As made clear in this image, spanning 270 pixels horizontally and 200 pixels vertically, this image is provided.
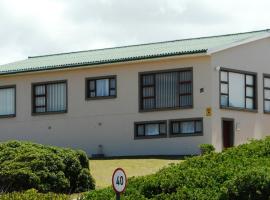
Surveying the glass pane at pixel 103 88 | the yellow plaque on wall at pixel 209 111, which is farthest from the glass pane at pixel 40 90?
the yellow plaque on wall at pixel 209 111

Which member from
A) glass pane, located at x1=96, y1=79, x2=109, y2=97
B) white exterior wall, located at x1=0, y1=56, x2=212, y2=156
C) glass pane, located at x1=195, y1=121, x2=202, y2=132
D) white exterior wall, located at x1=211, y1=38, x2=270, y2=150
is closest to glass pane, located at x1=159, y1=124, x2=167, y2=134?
white exterior wall, located at x1=0, y1=56, x2=212, y2=156

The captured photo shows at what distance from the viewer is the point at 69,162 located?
24.9 metres

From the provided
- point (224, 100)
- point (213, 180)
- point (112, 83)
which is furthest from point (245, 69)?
point (213, 180)

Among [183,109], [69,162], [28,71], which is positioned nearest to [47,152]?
[69,162]

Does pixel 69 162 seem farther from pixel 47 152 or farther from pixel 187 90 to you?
pixel 187 90

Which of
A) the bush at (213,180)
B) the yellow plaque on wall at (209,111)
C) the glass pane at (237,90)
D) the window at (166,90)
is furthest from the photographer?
the glass pane at (237,90)

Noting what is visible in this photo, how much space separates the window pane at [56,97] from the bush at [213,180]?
20.2 m

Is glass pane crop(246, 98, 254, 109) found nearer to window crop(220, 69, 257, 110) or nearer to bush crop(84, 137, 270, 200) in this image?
window crop(220, 69, 257, 110)

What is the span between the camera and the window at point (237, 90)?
39094 mm

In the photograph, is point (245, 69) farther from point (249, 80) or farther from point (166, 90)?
point (166, 90)

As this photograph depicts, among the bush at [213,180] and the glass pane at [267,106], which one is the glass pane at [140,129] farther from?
the bush at [213,180]

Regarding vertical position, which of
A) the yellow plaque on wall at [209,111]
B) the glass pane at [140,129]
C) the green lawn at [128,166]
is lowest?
the green lawn at [128,166]

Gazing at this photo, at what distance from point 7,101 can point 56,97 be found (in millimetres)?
3119

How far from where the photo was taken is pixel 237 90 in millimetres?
39719
